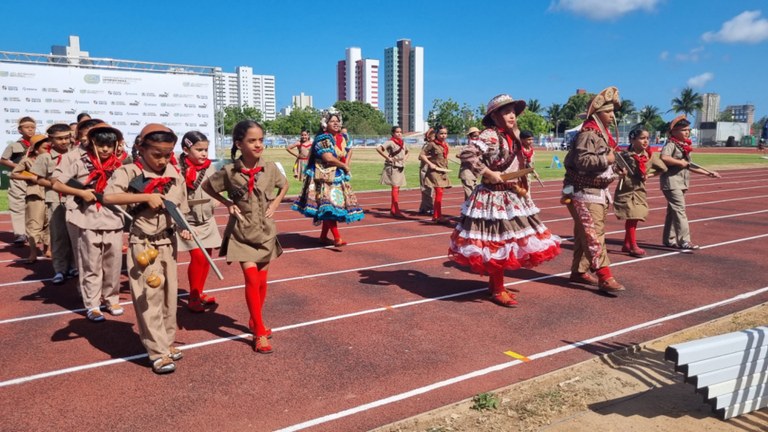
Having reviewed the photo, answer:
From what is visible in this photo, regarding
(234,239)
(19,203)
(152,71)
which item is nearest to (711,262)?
(234,239)

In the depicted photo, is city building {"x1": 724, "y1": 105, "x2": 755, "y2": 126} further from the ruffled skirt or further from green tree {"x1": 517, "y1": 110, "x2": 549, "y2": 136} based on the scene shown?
the ruffled skirt

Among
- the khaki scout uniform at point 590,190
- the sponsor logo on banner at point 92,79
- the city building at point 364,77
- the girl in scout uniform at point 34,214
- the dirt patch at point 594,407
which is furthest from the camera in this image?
Answer: the city building at point 364,77

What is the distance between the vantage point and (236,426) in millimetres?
3586

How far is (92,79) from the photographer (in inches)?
715

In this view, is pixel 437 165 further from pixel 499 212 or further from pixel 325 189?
pixel 499 212

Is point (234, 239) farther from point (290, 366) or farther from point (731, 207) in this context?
point (731, 207)

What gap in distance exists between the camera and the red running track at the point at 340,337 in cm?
386

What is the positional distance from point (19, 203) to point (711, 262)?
35.2 feet

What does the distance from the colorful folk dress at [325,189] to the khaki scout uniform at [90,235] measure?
11.4ft

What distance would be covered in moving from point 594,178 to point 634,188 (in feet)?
8.70

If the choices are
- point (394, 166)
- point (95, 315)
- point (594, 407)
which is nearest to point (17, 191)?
point (95, 315)

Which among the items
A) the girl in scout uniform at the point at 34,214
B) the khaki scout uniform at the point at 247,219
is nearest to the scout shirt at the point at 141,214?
the khaki scout uniform at the point at 247,219

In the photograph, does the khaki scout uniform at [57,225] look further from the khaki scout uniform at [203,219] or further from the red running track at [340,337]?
the khaki scout uniform at [203,219]

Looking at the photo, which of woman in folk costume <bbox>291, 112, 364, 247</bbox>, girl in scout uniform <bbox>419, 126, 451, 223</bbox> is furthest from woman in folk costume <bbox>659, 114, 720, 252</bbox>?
woman in folk costume <bbox>291, 112, 364, 247</bbox>
